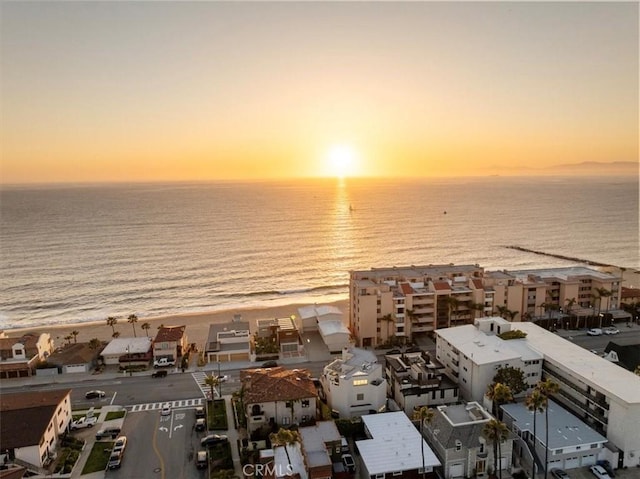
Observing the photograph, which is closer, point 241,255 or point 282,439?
point 282,439

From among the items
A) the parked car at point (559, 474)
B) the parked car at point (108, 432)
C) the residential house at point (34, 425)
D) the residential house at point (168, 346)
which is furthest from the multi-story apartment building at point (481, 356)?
the residential house at point (34, 425)

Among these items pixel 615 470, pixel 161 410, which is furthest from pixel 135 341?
pixel 615 470

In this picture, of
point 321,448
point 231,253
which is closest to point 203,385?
point 321,448

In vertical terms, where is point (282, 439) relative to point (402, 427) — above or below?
above

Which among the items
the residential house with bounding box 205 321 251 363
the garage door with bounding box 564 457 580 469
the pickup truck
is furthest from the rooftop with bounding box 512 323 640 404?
the pickup truck

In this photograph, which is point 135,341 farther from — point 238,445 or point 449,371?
point 449,371
